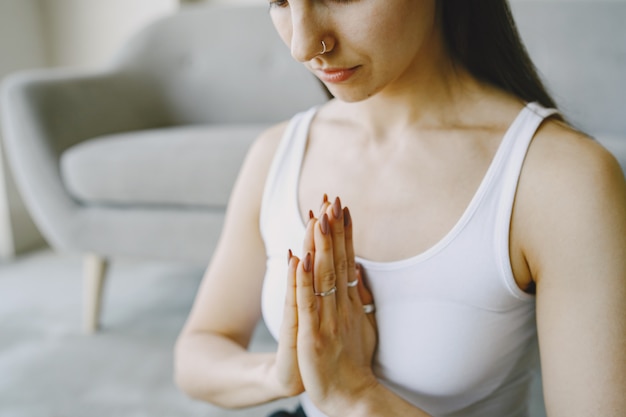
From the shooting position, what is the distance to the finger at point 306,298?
596mm

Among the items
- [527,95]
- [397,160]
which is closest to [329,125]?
[397,160]

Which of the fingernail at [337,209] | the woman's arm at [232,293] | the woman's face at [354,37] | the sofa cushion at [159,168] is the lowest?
the sofa cushion at [159,168]

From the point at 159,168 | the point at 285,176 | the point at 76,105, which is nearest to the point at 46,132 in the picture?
the point at 76,105

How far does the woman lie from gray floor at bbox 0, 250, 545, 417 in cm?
85

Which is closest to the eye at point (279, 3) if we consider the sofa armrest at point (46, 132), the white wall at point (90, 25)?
the sofa armrest at point (46, 132)

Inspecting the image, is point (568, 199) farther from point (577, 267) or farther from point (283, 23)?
point (283, 23)

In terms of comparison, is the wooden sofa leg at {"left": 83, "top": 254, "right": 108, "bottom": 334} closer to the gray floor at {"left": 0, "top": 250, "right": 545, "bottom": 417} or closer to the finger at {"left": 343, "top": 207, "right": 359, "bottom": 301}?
the gray floor at {"left": 0, "top": 250, "right": 545, "bottom": 417}

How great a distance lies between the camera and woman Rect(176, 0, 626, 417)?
0.58 metres

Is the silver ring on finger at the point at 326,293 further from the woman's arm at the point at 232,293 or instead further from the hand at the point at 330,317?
the woman's arm at the point at 232,293

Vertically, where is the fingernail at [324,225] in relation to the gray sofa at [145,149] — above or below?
above

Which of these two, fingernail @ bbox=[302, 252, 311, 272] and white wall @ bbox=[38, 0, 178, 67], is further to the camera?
white wall @ bbox=[38, 0, 178, 67]

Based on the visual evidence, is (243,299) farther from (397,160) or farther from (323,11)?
(323,11)

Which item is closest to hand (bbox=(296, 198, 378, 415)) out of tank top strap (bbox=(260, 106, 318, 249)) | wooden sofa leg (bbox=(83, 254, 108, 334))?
tank top strap (bbox=(260, 106, 318, 249))

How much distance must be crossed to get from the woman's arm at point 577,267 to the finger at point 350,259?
0.16 m
